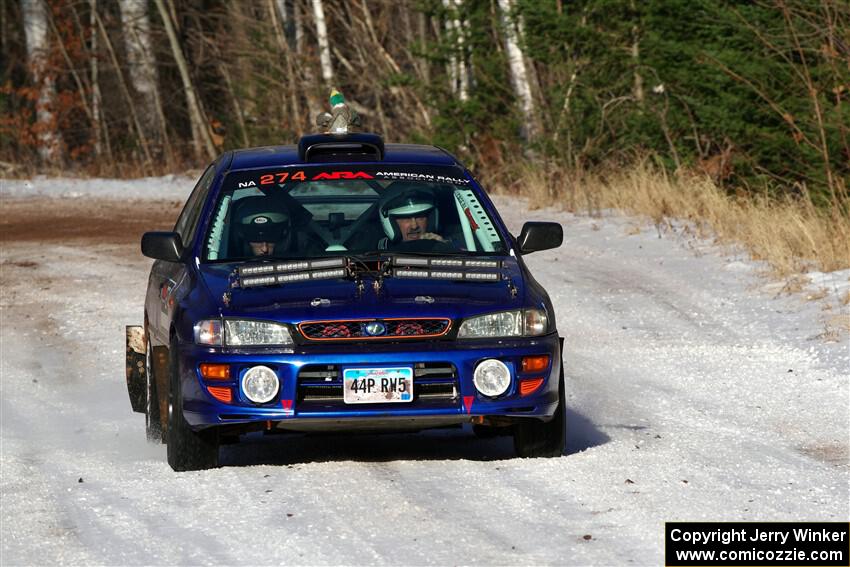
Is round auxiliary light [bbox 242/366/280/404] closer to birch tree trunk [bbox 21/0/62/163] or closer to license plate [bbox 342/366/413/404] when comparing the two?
license plate [bbox 342/366/413/404]

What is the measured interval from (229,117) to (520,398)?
31.3 meters

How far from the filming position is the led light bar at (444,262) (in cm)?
786

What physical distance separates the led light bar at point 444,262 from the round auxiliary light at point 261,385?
0.93m

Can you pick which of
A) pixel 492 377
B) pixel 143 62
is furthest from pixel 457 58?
pixel 492 377

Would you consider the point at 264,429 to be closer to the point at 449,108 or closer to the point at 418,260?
the point at 418,260

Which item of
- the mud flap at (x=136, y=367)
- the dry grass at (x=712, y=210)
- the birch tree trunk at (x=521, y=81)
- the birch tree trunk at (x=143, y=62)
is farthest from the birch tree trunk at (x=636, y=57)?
the birch tree trunk at (x=143, y=62)

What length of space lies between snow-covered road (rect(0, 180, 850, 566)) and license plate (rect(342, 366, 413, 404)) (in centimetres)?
37

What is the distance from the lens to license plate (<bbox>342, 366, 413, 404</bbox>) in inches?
283

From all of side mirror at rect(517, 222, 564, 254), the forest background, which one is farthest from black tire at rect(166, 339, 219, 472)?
the forest background

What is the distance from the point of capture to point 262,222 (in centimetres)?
848

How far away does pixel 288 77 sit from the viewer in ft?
106

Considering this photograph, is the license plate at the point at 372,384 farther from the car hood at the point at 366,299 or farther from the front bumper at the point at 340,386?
the car hood at the point at 366,299

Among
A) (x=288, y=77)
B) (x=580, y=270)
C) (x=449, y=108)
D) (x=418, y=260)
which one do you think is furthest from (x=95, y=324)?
(x=288, y=77)

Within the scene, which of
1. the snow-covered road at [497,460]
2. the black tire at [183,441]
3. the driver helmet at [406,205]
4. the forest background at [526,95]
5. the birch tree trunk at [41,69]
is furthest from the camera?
the birch tree trunk at [41,69]
